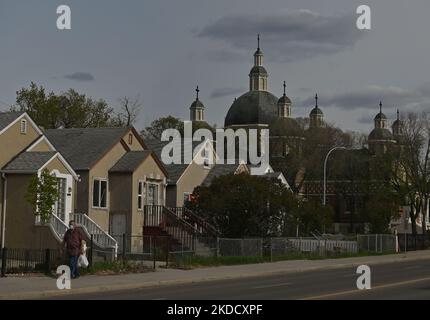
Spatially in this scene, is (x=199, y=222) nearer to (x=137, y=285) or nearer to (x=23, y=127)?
(x=23, y=127)

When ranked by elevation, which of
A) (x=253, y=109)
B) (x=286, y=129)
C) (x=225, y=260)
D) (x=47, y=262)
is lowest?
(x=225, y=260)

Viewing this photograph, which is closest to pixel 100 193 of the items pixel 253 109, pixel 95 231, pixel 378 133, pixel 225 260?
pixel 95 231

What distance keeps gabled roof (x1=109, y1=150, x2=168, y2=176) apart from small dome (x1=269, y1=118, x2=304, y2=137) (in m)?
42.9

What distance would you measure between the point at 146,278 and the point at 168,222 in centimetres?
1685

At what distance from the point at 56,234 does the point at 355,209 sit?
59.3 m

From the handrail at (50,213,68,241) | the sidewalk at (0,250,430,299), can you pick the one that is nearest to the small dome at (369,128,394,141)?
the sidewalk at (0,250,430,299)

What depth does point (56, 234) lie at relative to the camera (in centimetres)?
3475

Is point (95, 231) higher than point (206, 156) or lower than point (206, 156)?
lower

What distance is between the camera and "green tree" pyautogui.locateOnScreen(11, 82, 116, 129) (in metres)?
70.9

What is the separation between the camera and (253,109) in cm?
12300

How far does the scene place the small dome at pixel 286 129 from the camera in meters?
85.4

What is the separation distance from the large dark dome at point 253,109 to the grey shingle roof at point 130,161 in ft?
257

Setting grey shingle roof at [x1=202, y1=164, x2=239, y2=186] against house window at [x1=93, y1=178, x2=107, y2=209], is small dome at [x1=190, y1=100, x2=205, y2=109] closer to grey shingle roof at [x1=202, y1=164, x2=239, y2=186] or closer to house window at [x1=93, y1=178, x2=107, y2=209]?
grey shingle roof at [x1=202, y1=164, x2=239, y2=186]
